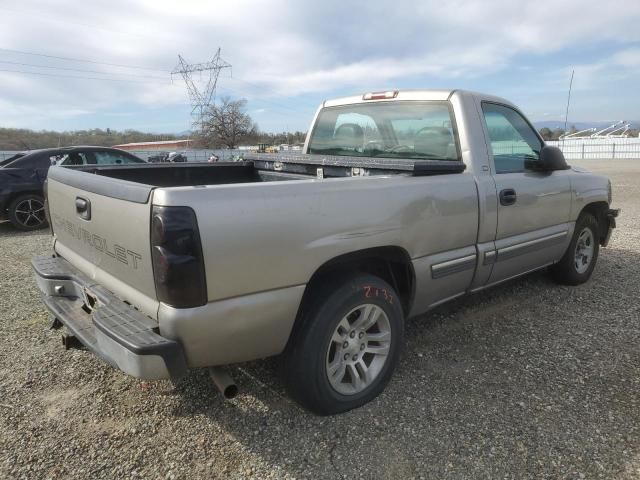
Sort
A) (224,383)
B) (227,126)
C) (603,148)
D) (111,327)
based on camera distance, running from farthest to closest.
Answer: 1. (227,126)
2. (603,148)
3. (224,383)
4. (111,327)

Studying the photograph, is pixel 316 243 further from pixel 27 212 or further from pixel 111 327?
pixel 27 212

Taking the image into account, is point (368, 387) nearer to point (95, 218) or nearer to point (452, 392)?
point (452, 392)

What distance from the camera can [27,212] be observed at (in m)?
8.34

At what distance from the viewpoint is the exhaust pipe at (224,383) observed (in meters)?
2.15

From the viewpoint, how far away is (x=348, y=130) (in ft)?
13.6

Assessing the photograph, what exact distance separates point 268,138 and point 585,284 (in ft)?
239

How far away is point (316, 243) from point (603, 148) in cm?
4070

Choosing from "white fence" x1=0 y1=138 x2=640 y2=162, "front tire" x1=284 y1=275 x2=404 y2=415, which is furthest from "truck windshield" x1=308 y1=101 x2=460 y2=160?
"white fence" x1=0 y1=138 x2=640 y2=162

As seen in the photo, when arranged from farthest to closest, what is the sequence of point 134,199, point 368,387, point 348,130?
point 348,130, point 368,387, point 134,199

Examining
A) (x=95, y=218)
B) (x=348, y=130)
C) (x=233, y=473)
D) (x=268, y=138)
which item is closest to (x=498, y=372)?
(x=233, y=473)

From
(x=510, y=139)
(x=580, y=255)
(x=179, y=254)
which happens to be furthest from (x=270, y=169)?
(x=580, y=255)

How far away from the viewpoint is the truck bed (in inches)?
117

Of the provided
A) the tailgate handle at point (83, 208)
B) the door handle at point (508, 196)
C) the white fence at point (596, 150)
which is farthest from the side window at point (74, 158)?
the white fence at point (596, 150)

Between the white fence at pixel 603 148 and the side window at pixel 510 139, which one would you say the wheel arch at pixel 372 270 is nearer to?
the side window at pixel 510 139
